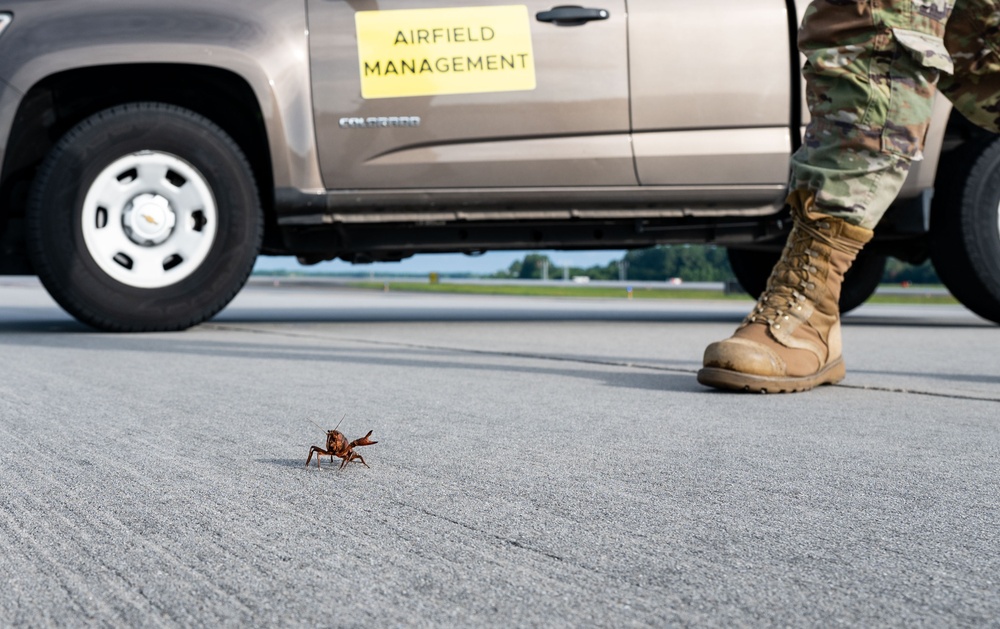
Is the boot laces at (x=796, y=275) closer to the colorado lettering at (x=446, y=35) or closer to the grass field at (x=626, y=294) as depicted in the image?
the colorado lettering at (x=446, y=35)

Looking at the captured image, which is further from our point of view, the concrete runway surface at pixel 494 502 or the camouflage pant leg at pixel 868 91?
the camouflage pant leg at pixel 868 91

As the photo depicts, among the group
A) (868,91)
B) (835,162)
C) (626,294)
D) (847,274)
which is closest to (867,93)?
(868,91)

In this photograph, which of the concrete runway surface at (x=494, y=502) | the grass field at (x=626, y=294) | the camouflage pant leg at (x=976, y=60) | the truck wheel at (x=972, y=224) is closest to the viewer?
the concrete runway surface at (x=494, y=502)

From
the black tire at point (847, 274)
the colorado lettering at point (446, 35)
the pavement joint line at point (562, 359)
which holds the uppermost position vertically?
the colorado lettering at point (446, 35)

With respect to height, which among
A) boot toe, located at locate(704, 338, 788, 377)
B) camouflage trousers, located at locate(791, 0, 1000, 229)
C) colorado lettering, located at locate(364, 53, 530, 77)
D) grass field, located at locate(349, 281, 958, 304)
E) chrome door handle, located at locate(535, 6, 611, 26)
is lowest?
grass field, located at locate(349, 281, 958, 304)

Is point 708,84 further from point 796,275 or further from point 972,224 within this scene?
point 796,275

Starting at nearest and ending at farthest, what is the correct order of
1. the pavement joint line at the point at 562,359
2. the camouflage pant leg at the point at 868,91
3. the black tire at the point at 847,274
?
the camouflage pant leg at the point at 868,91 → the pavement joint line at the point at 562,359 → the black tire at the point at 847,274

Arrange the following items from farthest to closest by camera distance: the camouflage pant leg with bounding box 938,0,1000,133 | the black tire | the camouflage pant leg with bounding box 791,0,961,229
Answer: the black tire
the camouflage pant leg with bounding box 938,0,1000,133
the camouflage pant leg with bounding box 791,0,961,229

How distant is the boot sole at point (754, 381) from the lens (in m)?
2.73

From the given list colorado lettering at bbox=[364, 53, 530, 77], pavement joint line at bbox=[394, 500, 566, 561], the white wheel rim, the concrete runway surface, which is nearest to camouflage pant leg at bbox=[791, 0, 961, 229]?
the concrete runway surface

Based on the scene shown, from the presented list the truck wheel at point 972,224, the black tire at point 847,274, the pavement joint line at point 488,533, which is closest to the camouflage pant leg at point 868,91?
the pavement joint line at point 488,533

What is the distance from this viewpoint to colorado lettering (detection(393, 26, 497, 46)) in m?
4.60

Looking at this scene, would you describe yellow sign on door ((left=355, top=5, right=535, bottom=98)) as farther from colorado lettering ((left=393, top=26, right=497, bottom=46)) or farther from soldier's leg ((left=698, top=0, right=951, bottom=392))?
soldier's leg ((left=698, top=0, right=951, bottom=392))

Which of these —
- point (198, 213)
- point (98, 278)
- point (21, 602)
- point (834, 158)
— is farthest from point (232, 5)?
point (21, 602)
